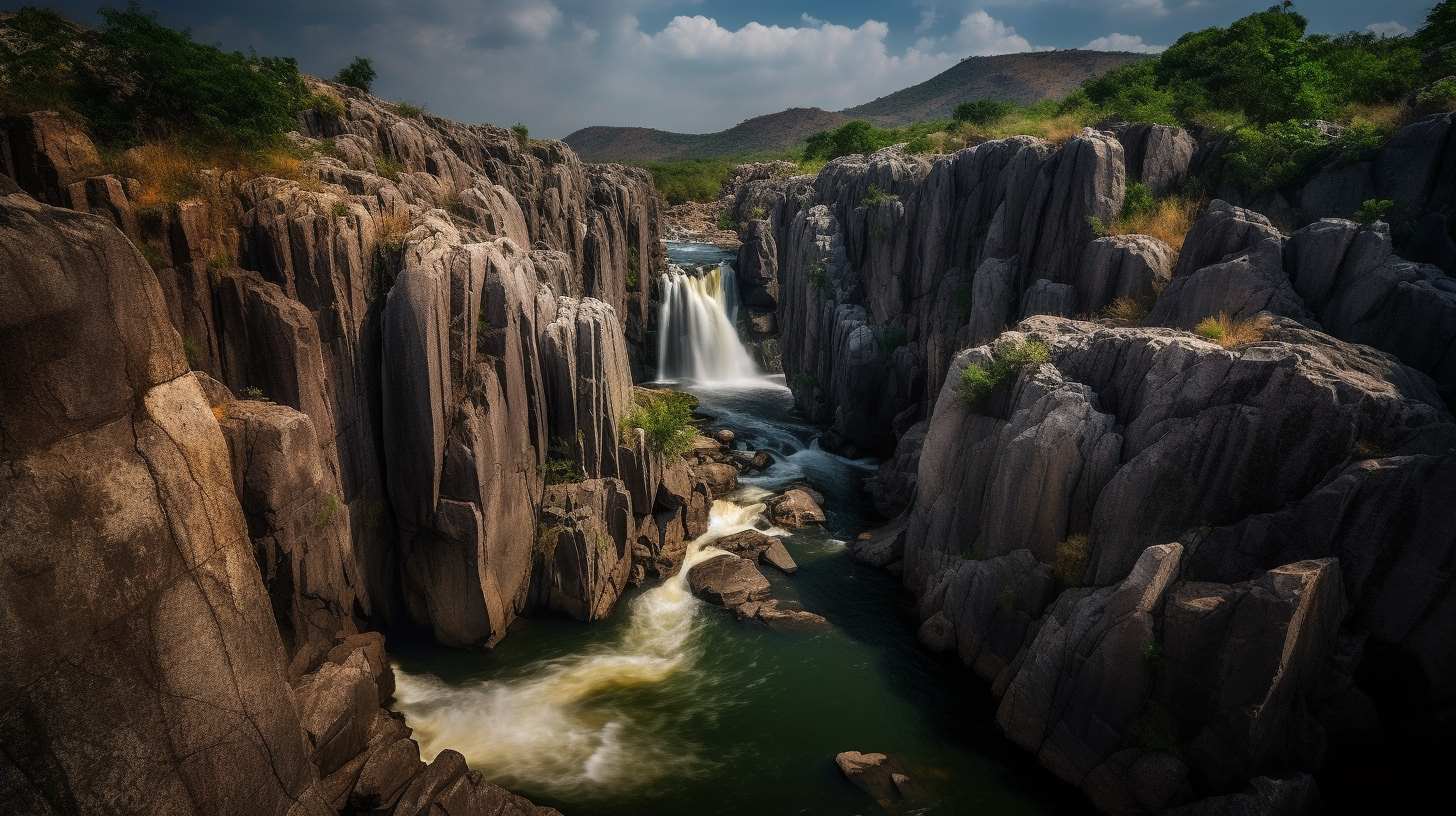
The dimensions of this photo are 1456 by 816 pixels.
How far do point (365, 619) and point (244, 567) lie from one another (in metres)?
9.36

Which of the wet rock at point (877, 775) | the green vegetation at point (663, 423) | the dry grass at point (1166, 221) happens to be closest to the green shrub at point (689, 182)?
the green vegetation at point (663, 423)

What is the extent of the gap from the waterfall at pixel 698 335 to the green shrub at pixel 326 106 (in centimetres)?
2480

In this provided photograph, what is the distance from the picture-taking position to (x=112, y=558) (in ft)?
26.8

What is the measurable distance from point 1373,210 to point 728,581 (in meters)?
22.1

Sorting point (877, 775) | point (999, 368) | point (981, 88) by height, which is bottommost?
point (877, 775)

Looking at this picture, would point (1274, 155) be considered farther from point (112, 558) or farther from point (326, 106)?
point (326, 106)

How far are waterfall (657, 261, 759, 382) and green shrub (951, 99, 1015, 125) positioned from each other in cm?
2243

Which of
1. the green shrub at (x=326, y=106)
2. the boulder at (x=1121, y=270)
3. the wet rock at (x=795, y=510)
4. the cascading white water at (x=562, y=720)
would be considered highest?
the green shrub at (x=326, y=106)

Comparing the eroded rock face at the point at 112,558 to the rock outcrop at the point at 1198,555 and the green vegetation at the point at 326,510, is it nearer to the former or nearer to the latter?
the green vegetation at the point at 326,510

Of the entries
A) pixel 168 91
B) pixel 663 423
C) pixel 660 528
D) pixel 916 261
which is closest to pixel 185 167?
pixel 168 91

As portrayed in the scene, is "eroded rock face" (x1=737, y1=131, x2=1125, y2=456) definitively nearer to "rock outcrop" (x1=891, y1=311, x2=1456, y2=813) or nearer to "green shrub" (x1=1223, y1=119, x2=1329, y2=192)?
"green shrub" (x1=1223, y1=119, x2=1329, y2=192)

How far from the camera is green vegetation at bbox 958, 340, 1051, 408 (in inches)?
770

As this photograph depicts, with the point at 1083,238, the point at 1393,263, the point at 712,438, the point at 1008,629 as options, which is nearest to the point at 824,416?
the point at 712,438

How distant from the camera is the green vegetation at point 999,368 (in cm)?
1956
